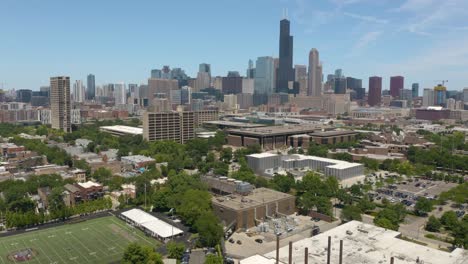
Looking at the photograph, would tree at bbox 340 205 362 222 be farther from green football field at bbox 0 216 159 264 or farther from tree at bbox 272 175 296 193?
green football field at bbox 0 216 159 264

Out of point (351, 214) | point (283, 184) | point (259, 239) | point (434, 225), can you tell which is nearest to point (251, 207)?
point (259, 239)

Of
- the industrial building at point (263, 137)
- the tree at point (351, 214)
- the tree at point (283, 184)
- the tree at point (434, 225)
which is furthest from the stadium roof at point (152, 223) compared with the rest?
the industrial building at point (263, 137)

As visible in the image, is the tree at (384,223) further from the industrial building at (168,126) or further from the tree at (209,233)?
the industrial building at (168,126)

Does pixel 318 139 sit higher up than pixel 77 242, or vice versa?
pixel 318 139

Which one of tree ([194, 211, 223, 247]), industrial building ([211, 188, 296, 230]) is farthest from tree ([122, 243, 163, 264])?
industrial building ([211, 188, 296, 230])

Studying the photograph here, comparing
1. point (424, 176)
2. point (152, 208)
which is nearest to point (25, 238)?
point (152, 208)

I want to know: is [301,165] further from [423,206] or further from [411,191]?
[423,206]

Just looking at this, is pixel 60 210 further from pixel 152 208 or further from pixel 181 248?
pixel 181 248
